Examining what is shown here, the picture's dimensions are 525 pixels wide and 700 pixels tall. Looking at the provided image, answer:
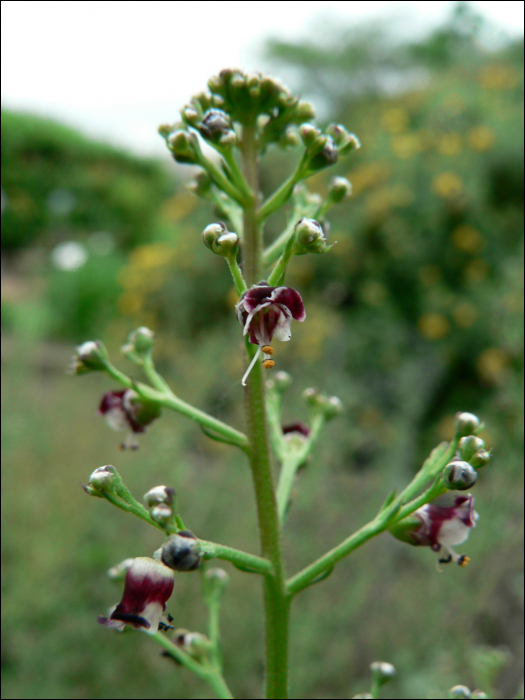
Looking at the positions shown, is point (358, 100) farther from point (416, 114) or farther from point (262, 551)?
point (262, 551)

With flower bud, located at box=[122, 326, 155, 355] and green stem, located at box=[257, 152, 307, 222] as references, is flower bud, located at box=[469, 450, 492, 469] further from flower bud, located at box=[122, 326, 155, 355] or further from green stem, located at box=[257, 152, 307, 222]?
flower bud, located at box=[122, 326, 155, 355]

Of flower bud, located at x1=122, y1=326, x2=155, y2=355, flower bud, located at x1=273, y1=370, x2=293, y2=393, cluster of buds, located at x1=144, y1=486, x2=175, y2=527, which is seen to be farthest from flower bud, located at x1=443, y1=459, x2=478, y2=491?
flower bud, located at x1=122, y1=326, x2=155, y2=355

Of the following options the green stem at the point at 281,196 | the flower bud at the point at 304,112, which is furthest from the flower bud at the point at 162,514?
the flower bud at the point at 304,112

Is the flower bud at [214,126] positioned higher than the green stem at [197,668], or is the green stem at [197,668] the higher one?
the flower bud at [214,126]

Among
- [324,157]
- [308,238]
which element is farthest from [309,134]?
[308,238]

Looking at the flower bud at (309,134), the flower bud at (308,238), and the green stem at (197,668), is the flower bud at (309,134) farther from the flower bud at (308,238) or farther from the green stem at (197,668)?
the green stem at (197,668)

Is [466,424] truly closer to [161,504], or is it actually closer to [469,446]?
[469,446]
